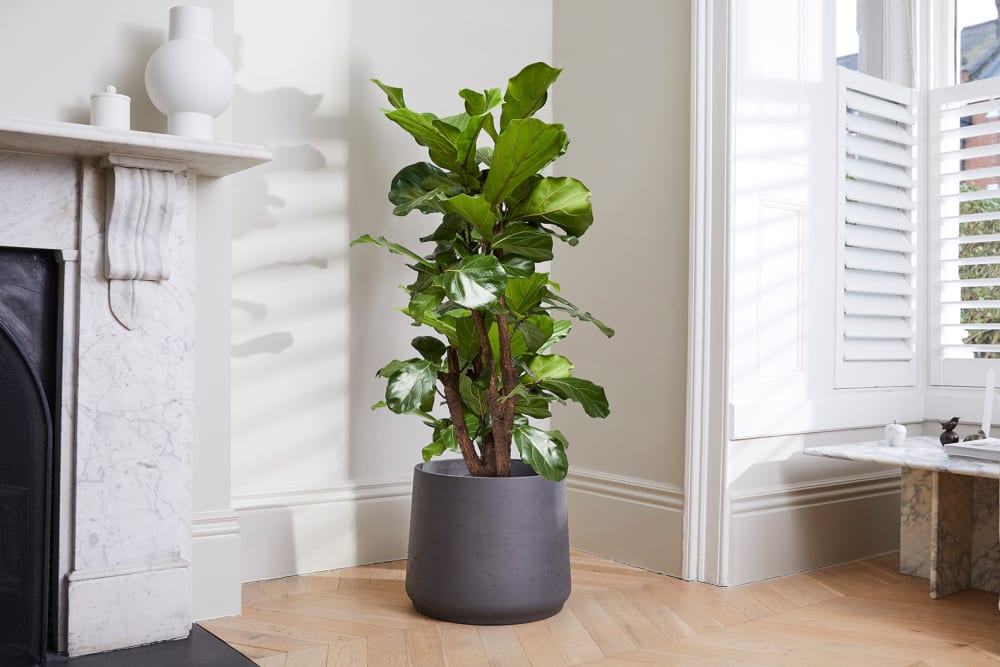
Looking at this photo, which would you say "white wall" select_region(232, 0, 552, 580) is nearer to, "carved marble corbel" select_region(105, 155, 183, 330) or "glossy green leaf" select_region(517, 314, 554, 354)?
"carved marble corbel" select_region(105, 155, 183, 330)

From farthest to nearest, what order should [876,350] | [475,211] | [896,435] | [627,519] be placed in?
[876,350]
[627,519]
[896,435]
[475,211]

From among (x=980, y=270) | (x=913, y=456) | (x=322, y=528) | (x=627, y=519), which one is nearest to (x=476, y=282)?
(x=322, y=528)

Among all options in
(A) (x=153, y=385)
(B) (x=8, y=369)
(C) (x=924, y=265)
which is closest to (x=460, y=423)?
(A) (x=153, y=385)

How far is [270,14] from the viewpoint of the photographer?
8.55ft

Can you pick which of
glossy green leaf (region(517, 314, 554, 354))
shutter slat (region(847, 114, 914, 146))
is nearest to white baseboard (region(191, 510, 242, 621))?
glossy green leaf (region(517, 314, 554, 354))

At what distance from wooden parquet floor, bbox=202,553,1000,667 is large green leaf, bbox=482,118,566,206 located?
1.08 metres

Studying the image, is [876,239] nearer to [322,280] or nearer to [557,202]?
[557,202]

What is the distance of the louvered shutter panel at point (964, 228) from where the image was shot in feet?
9.80

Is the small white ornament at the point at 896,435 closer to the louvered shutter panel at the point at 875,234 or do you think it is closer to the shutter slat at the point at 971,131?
the louvered shutter panel at the point at 875,234

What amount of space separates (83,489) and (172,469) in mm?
196

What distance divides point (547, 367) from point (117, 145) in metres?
1.15

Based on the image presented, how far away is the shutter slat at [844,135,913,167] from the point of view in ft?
9.68

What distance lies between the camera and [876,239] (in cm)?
301

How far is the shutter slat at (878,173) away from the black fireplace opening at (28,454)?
2.40m
